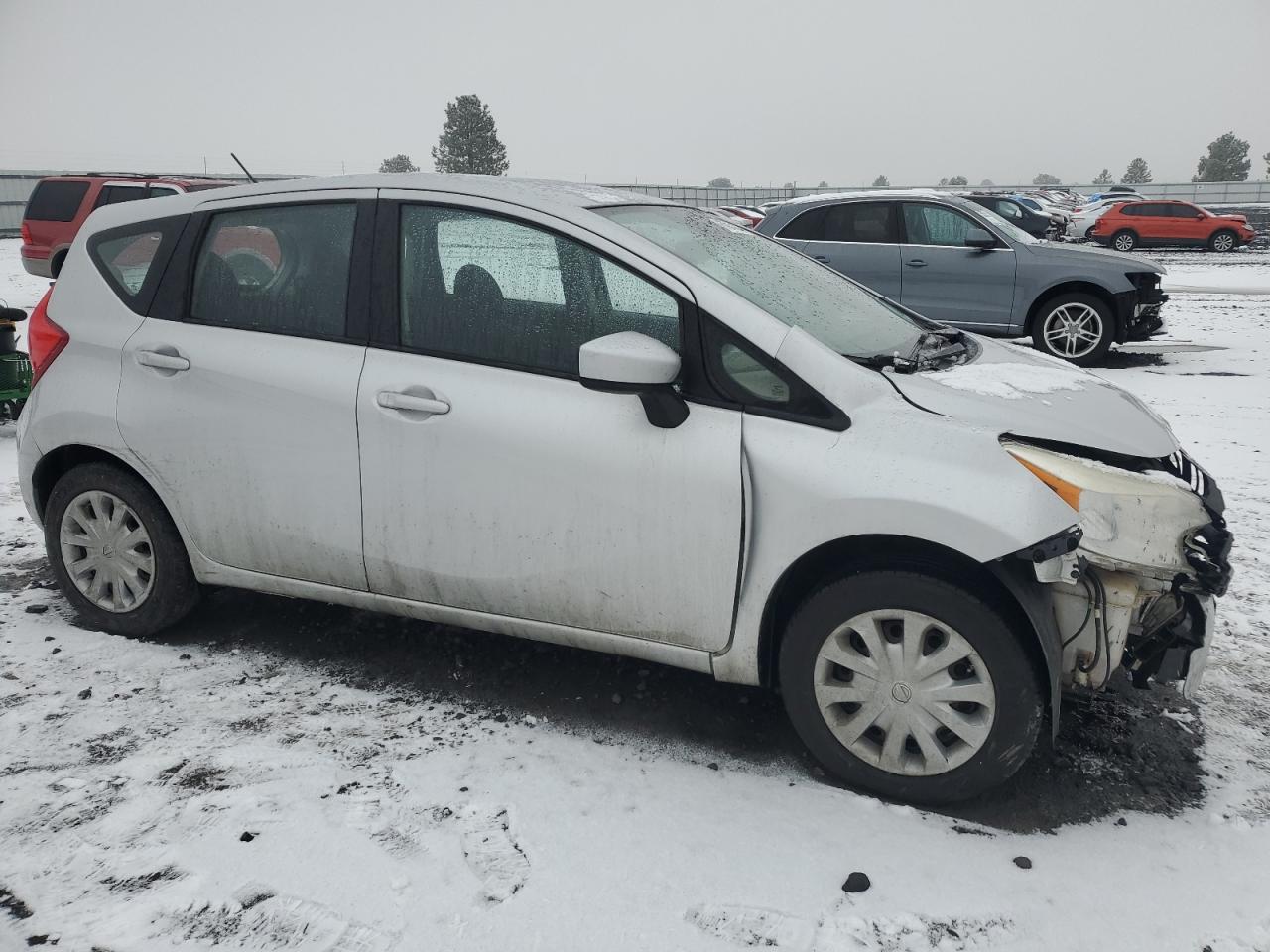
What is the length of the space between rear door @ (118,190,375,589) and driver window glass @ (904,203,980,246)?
26.9 feet

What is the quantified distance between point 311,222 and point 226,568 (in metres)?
1.31

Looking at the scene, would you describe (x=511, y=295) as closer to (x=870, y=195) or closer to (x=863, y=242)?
(x=863, y=242)

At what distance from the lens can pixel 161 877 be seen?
2.56 m

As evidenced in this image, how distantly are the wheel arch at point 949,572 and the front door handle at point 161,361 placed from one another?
2.27 metres

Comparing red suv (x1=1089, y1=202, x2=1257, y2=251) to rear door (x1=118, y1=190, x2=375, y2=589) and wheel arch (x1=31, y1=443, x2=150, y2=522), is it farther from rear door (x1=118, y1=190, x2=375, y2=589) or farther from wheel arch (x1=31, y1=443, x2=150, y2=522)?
wheel arch (x1=31, y1=443, x2=150, y2=522)

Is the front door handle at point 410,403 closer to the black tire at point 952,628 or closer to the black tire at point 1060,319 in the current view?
the black tire at point 952,628

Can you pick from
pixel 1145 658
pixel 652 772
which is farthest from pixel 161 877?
pixel 1145 658

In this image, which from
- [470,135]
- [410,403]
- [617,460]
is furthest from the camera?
[470,135]

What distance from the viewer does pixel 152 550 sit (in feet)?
12.6

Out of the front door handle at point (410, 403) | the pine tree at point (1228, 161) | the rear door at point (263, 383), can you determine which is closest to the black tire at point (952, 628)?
the front door handle at point (410, 403)

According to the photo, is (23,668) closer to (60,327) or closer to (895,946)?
(60,327)

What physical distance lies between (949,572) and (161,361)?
9.27ft

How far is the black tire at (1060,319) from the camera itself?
1024cm

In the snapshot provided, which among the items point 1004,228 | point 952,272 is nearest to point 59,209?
point 952,272
